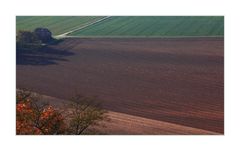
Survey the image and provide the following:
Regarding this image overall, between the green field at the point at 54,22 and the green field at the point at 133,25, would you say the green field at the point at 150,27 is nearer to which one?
the green field at the point at 133,25

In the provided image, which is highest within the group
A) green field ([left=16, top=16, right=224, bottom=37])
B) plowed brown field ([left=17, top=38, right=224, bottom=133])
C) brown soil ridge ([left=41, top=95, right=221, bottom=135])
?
green field ([left=16, top=16, right=224, bottom=37])

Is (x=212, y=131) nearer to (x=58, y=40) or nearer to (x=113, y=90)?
(x=113, y=90)

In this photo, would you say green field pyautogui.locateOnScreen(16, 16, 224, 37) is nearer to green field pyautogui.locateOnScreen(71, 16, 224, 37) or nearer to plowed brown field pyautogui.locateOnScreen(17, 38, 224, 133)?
green field pyautogui.locateOnScreen(71, 16, 224, 37)

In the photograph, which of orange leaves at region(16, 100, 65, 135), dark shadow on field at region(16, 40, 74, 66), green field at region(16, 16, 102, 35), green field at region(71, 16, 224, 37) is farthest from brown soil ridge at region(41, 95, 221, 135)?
green field at region(71, 16, 224, 37)

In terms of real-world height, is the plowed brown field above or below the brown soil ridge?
above

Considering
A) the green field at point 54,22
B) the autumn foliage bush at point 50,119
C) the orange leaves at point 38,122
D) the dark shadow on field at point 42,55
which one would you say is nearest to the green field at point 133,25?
the green field at point 54,22

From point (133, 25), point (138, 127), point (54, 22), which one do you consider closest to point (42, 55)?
point (54, 22)

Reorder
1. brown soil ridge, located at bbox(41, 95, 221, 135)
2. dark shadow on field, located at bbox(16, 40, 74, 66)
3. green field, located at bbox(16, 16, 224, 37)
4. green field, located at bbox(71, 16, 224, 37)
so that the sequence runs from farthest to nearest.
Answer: green field, located at bbox(71, 16, 224, 37) < green field, located at bbox(16, 16, 224, 37) < dark shadow on field, located at bbox(16, 40, 74, 66) < brown soil ridge, located at bbox(41, 95, 221, 135)
